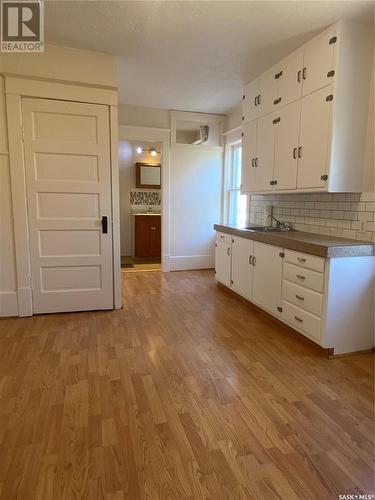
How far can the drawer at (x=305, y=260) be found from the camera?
8.22 feet

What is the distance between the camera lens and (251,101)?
3.84 metres

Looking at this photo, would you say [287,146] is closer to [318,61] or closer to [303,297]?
[318,61]

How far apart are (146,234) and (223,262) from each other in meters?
2.56

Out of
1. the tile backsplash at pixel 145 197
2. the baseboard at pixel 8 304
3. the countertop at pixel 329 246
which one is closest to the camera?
the countertop at pixel 329 246

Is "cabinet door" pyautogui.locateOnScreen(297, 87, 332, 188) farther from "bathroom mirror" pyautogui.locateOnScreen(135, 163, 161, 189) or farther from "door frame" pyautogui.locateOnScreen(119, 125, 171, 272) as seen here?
"bathroom mirror" pyautogui.locateOnScreen(135, 163, 161, 189)

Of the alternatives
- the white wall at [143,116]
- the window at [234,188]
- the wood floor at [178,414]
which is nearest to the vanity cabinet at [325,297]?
the wood floor at [178,414]

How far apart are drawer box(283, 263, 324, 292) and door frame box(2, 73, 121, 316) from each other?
6.01ft

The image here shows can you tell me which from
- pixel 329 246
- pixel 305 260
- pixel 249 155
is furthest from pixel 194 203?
pixel 329 246

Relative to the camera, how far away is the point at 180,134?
563 centimetres

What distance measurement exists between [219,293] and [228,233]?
83cm

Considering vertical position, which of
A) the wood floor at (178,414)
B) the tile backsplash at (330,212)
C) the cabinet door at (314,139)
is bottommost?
the wood floor at (178,414)

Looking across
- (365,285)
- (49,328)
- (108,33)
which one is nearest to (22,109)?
(108,33)

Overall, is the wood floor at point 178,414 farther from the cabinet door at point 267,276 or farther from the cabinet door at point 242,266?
the cabinet door at point 242,266

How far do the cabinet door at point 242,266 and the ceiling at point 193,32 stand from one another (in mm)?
1918
